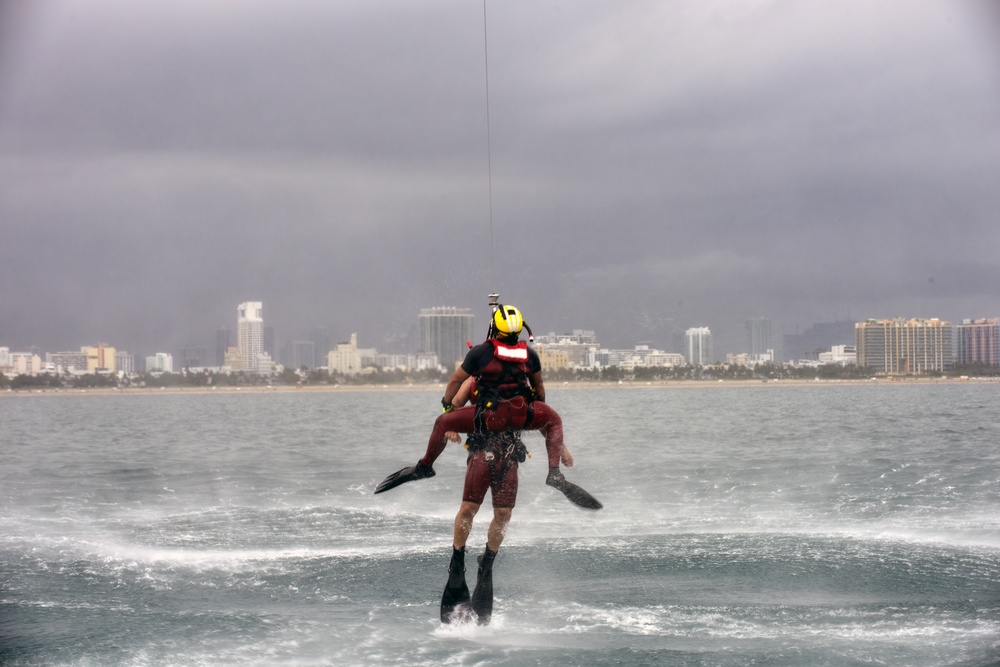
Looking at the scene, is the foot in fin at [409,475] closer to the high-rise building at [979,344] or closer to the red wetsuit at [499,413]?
the red wetsuit at [499,413]

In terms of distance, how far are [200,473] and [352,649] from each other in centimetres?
1655

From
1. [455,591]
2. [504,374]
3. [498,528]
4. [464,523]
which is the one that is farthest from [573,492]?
[455,591]

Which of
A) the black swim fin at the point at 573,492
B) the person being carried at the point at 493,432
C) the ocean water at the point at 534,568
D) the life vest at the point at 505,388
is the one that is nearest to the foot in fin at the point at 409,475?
the person being carried at the point at 493,432

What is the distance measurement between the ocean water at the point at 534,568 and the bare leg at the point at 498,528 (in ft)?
2.07

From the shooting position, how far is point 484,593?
7383mm

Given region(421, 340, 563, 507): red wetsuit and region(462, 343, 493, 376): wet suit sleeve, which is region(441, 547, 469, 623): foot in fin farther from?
region(462, 343, 493, 376): wet suit sleeve

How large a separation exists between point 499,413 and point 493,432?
19 cm

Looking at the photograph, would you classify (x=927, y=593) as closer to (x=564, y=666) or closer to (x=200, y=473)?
(x=564, y=666)

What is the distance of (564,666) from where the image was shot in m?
6.41

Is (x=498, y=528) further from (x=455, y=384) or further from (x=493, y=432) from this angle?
(x=455, y=384)

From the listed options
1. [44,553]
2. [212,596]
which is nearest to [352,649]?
[212,596]

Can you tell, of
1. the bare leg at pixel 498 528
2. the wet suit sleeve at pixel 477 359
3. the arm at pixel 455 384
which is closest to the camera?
the wet suit sleeve at pixel 477 359

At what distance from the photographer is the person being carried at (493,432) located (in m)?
7.25

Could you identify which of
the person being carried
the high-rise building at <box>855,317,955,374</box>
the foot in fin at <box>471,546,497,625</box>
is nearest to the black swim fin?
the person being carried
